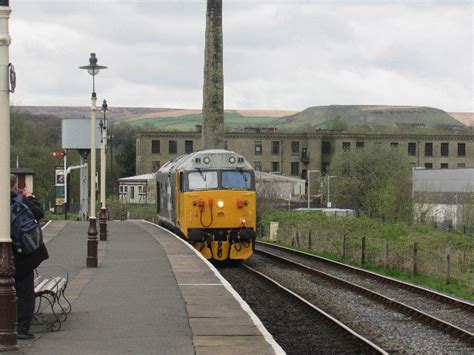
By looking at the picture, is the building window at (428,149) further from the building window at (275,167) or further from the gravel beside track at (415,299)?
the gravel beside track at (415,299)

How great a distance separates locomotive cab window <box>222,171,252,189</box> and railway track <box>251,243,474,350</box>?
10.3 ft

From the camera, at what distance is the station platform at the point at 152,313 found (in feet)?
37.6

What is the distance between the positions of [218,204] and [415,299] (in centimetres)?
901

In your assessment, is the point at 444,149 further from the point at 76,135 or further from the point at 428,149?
the point at 76,135

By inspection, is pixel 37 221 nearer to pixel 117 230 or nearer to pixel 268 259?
pixel 268 259

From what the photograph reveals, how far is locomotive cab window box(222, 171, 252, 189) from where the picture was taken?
2962 cm

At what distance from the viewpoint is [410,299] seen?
71.5 ft

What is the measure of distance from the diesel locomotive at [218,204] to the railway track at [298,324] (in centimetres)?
444

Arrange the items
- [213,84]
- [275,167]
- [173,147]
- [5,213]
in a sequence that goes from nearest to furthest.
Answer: [5,213] < [213,84] < [173,147] < [275,167]

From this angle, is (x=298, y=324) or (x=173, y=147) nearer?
(x=298, y=324)

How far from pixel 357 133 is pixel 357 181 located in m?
25.2

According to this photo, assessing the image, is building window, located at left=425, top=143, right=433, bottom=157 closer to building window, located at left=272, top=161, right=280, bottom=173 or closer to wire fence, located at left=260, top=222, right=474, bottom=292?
building window, located at left=272, top=161, right=280, bottom=173

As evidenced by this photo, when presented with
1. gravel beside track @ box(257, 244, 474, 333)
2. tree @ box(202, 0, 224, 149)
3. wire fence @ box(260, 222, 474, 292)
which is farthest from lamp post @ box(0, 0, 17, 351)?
tree @ box(202, 0, 224, 149)

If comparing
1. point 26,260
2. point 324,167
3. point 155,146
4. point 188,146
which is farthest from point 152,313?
point 324,167
